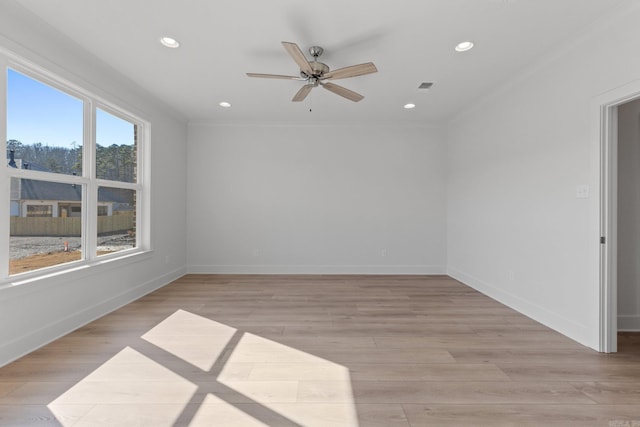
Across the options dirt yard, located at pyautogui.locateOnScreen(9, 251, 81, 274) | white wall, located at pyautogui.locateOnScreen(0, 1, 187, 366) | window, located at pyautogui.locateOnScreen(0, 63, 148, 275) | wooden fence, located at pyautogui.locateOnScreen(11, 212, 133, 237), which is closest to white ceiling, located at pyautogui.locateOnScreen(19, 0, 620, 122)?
white wall, located at pyautogui.locateOnScreen(0, 1, 187, 366)

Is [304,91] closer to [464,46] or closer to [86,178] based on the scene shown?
[464,46]

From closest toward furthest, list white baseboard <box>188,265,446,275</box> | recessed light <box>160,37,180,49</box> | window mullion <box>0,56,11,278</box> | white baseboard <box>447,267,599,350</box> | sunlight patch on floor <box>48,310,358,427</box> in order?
sunlight patch on floor <box>48,310,358,427</box> → window mullion <box>0,56,11,278</box> → white baseboard <box>447,267,599,350</box> → recessed light <box>160,37,180,49</box> → white baseboard <box>188,265,446,275</box>

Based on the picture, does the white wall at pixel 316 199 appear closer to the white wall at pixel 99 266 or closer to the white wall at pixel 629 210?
the white wall at pixel 99 266

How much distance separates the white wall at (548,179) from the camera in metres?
2.45

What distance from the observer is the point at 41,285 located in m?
2.47

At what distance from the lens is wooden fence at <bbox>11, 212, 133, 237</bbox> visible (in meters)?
2.42

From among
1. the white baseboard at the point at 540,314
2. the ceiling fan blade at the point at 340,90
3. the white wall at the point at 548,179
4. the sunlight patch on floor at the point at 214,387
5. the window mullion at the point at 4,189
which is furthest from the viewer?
the ceiling fan blade at the point at 340,90

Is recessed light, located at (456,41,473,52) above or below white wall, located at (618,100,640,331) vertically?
above

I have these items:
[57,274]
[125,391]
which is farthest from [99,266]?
[125,391]

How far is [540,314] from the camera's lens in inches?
120

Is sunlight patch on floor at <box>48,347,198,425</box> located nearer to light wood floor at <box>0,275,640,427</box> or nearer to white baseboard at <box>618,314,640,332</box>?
light wood floor at <box>0,275,640,427</box>

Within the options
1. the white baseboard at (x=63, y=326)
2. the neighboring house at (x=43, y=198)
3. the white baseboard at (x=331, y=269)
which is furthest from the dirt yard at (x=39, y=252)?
the white baseboard at (x=331, y=269)

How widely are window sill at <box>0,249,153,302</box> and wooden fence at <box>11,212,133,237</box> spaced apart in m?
0.32

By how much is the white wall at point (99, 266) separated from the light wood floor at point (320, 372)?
0.67 ft
